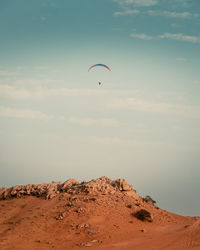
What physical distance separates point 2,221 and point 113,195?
19.3 m

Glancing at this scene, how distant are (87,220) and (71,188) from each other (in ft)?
37.1

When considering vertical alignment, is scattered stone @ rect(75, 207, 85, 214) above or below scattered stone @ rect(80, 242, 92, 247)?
above

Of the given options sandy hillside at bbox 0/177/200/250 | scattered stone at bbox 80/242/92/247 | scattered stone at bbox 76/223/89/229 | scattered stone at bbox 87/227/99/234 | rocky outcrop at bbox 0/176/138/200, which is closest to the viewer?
scattered stone at bbox 80/242/92/247

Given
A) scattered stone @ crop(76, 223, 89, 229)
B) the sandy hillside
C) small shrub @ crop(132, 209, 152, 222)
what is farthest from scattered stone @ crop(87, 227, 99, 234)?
small shrub @ crop(132, 209, 152, 222)

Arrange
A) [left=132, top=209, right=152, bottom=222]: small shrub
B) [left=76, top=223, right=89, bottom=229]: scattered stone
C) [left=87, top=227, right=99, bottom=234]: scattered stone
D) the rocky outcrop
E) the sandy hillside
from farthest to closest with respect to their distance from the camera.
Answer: the rocky outcrop < [left=132, top=209, right=152, bottom=222]: small shrub < [left=76, top=223, right=89, bottom=229]: scattered stone < [left=87, top=227, right=99, bottom=234]: scattered stone < the sandy hillside

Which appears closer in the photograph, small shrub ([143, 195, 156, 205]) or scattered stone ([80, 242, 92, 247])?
scattered stone ([80, 242, 92, 247])

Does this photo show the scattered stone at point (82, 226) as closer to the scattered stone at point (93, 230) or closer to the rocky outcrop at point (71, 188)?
the scattered stone at point (93, 230)

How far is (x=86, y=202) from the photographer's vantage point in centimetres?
4078

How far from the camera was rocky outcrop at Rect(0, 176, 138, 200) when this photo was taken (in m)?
44.7

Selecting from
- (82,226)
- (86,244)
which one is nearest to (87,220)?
(82,226)

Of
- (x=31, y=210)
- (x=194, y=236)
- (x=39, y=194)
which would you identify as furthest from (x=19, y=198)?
(x=194, y=236)

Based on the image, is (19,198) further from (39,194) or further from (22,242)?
(22,242)

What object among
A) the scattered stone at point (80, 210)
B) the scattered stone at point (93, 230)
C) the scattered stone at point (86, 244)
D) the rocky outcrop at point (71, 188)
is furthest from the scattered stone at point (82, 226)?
the rocky outcrop at point (71, 188)

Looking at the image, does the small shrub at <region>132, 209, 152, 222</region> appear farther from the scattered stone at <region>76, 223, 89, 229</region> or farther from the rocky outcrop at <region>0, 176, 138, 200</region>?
the scattered stone at <region>76, 223, 89, 229</region>
